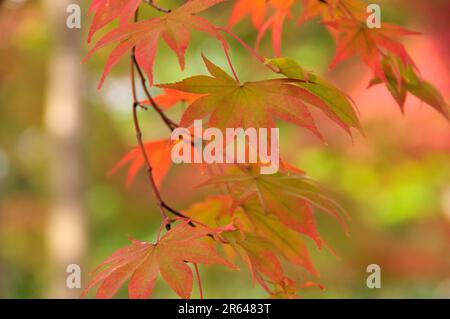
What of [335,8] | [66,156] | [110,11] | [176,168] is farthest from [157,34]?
[176,168]

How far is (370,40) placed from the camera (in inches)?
32.4

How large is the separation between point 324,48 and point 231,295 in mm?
1484

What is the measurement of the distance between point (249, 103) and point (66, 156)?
1680mm

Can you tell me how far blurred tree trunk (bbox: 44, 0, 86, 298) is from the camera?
2186 mm

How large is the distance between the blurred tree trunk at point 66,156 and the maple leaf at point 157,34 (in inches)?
62.8

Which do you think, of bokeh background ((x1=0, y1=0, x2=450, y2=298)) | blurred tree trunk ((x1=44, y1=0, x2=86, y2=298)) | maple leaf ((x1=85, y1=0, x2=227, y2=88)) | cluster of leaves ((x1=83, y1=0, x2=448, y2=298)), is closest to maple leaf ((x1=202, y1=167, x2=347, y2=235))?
cluster of leaves ((x1=83, y1=0, x2=448, y2=298))

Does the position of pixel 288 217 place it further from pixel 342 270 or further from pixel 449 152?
pixel 342 270

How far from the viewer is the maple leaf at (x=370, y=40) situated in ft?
2.60

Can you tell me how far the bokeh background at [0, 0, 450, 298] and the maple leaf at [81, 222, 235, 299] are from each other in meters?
1.09

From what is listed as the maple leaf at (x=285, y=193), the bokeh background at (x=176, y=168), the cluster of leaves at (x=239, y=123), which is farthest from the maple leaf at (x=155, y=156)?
the bokeh background at (x=176, y=168)

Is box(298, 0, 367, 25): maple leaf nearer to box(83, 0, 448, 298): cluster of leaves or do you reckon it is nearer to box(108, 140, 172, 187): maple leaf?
box(83, 0, 448, 298): cluster of leaves

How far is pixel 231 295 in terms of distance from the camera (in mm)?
3951

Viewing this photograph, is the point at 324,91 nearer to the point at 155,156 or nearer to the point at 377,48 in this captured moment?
the point at 377,48

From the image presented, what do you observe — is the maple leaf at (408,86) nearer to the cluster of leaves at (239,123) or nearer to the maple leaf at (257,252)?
the cluster of leaves at (239,123)
